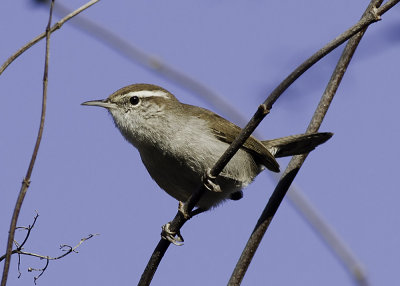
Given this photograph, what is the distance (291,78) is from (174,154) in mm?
2279

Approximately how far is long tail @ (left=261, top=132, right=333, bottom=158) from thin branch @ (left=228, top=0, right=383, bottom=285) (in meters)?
0.98

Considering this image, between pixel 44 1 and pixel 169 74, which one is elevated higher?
pixel 44 1

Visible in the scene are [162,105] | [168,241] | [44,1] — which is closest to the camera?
[168,241]

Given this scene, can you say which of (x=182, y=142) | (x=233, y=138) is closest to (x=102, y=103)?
(x=182, y=142)

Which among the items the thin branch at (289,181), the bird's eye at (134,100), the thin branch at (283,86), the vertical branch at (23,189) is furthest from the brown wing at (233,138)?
the vertical branch at (23,189)

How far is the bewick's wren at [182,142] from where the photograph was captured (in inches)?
182

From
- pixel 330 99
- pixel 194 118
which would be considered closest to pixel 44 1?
pixel 194 118

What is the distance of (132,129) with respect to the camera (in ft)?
15.8

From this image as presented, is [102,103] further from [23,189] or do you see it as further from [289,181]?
[23,189]

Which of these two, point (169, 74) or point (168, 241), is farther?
point (169, 74)

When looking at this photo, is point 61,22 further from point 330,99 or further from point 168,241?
point 330,99

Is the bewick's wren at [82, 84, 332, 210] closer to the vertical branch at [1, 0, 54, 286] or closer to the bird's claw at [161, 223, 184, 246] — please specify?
the bird's claw at [161, 223, 184, 246]

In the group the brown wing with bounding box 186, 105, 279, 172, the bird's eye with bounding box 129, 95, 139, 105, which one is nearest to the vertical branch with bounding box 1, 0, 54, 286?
the bird's eye with bounding box 129, 95, 139, 105

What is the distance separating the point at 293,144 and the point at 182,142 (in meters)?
1.15
